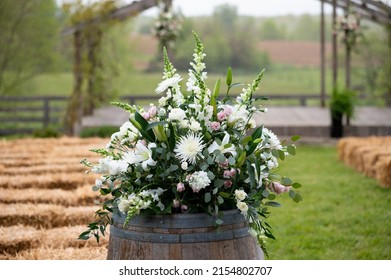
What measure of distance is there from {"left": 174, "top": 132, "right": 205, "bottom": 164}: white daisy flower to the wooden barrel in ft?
0.65

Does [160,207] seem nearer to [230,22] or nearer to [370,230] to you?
[370,230]

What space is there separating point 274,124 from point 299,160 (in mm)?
2514

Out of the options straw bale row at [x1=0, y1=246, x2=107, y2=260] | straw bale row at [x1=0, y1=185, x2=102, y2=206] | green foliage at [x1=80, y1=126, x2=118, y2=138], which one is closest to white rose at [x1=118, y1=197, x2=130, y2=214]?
straw bale row at [x1=0, y1=246, x2=107, y2=260]

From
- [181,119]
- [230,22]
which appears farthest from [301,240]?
[230,22]

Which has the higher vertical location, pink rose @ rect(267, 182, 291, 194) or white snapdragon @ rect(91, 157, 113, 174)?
white snapdragon @ rect(91, 157, 113, 174)

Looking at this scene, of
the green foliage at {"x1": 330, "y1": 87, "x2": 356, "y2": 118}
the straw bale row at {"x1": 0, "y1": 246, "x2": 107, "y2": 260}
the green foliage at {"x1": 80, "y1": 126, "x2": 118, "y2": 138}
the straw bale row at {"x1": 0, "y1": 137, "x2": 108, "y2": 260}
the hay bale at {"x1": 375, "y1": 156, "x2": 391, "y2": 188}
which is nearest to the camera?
the straw bale row at {"x1": 0, "y1": 246, "x2": 107, "y2": 260}

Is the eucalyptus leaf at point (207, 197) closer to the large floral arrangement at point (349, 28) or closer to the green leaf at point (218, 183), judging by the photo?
the green leaf at point (218, 183)

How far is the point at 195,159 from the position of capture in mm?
2369

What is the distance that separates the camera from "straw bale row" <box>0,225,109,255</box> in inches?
145

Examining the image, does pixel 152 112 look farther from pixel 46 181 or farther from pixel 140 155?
pixel 46 181

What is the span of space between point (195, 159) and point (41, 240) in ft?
5.71

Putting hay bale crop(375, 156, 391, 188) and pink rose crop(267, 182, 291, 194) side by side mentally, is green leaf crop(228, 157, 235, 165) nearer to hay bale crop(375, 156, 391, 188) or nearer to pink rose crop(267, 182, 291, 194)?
pink rose crop(267, 182, 291, 194)

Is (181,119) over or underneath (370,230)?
over

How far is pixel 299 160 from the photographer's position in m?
11.1
